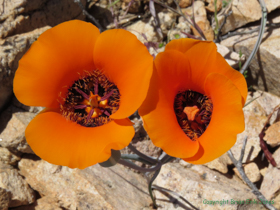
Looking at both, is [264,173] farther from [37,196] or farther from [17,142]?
[17,142]

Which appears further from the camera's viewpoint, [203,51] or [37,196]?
[37,196]

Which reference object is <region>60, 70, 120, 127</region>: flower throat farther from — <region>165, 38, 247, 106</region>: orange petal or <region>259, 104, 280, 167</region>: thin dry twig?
<region>259, 104, 280, 167</region>: thin dry twig

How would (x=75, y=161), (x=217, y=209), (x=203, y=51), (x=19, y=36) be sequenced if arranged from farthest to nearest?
(x=19, y=36) < (x=217, y=209) < (x=203, y=51) < (x=75, y=161)

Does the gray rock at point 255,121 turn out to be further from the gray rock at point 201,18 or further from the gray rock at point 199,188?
the gray rock at point 201,18

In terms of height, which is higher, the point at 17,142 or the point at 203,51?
the point at 203,51

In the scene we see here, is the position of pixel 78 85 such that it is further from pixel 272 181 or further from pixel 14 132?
pixel 272 181

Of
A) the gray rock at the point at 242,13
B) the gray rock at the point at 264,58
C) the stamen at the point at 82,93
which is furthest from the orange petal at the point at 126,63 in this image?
the gray rock at the point at 242,13

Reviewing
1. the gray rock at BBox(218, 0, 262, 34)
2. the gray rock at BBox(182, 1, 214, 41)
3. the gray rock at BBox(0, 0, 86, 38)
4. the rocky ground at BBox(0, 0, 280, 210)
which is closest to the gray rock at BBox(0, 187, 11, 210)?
the rocky ground at BBox(0, 0, 280, 210)

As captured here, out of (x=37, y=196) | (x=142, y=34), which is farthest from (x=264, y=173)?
(x=37, y=196)
